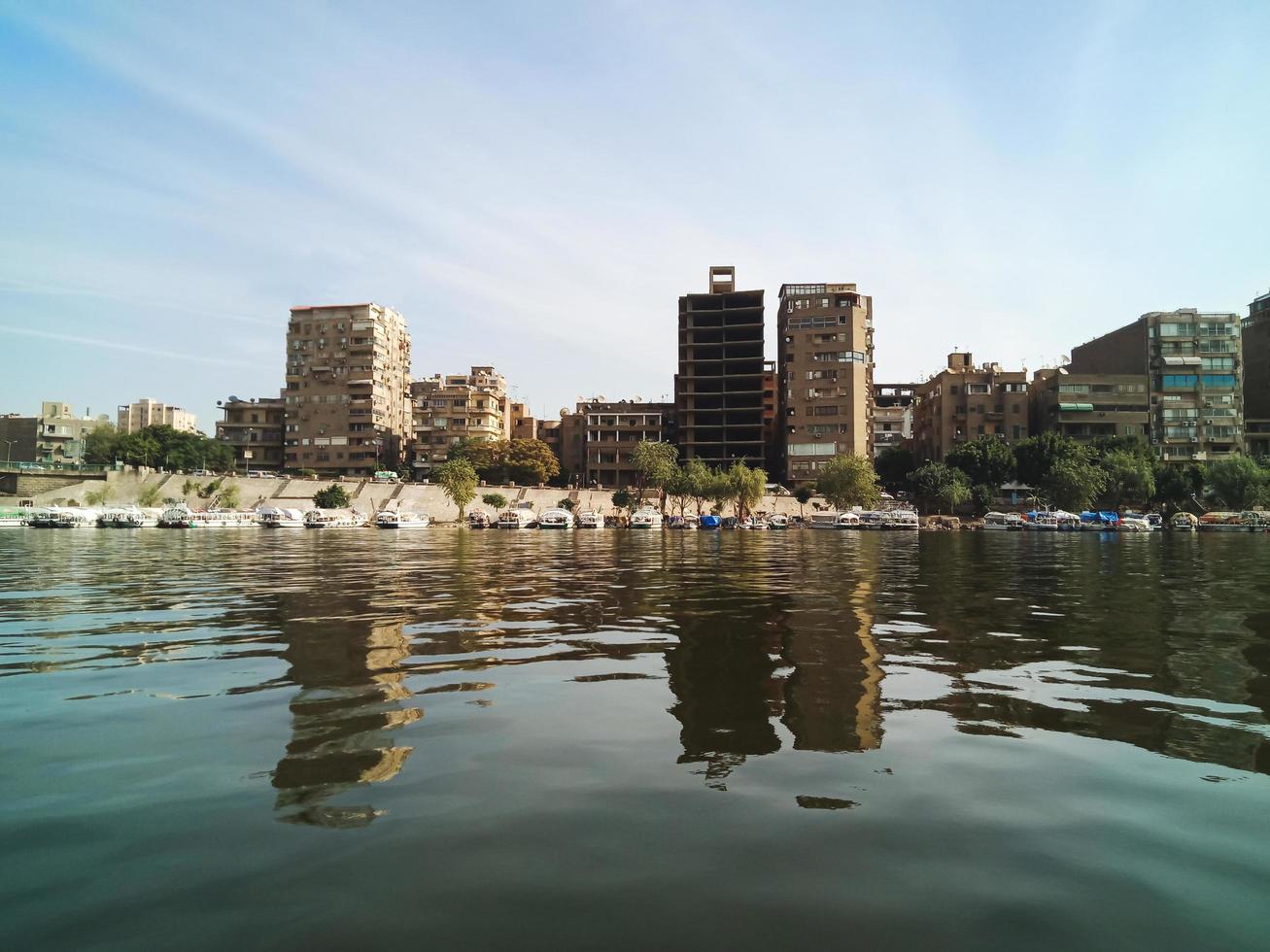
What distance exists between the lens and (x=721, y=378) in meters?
141

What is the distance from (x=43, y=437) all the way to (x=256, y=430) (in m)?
47.9

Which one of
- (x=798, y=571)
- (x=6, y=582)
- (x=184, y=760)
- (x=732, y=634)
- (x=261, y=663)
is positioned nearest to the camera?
(x=184, y=760)

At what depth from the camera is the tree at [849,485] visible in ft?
348

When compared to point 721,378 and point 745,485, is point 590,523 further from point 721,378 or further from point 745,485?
point 721,378

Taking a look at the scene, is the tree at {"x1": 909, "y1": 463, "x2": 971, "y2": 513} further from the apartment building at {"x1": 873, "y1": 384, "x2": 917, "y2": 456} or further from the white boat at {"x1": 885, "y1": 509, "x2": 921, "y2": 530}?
the apartment building at {"x1": 873, "y1": 384, "x2": 917, "y2": 456}

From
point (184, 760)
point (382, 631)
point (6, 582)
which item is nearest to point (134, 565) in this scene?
point (6, 582)

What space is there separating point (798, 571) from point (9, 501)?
115m

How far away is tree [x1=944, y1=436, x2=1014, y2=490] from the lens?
111 m

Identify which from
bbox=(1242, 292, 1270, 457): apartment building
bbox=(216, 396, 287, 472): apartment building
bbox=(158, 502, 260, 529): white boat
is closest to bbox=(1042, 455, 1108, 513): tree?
bbox=(1242, 292, 1270, 457): apartment building

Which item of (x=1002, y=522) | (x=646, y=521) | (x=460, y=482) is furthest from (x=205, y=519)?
(x=1002, y=522)

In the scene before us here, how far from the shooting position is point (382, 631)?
1355cm

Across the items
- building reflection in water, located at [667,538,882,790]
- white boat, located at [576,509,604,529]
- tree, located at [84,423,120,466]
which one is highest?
tree, located at [84,423,120,466]

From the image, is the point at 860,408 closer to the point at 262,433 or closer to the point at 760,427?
the point at 760,427

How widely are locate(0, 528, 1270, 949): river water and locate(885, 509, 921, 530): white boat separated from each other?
3466 inches
